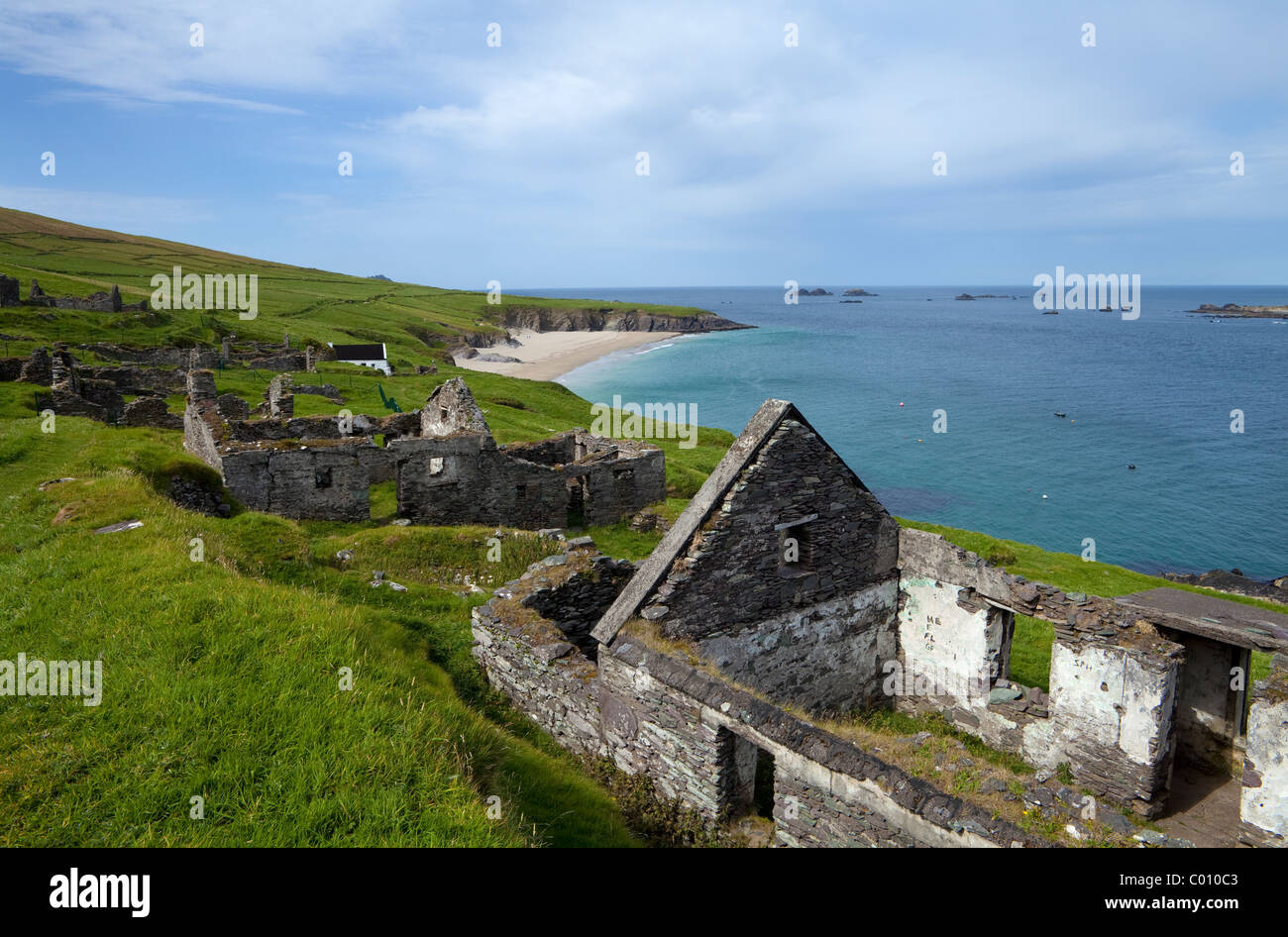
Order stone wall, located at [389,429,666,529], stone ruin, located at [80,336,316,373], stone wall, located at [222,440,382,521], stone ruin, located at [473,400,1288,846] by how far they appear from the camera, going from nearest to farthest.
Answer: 1. stone ruin, located at [473,400,1288,846]
2. stone wall, located at [222,440,382,521]
3. stone wall, located at [389,429,666,529]
4. stone ruin, located at [80,336,316,373]

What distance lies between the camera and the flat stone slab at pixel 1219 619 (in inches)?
501

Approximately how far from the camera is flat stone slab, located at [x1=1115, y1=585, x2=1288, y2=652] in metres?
12.7

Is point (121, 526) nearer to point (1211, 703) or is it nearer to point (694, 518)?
point (694, 518)

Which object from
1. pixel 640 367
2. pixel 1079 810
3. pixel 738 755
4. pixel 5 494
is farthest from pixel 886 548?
pixel 640 367

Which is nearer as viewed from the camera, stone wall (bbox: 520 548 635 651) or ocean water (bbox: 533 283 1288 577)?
stone wall (bbox: 520 548 635 651)

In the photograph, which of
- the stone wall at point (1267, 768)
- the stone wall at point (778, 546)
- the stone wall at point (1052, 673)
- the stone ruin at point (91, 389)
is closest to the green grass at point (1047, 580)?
the stone wall at point (1052, 673)

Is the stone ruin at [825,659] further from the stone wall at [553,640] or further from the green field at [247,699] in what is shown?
the green field at [247,699]

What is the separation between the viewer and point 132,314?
6600cm

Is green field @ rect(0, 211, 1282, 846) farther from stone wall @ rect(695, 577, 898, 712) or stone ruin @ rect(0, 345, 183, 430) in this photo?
stone ruin @ rect(0, 345, 183, 430)

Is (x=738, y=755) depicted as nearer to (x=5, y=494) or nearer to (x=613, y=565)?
(x=613, y=565)

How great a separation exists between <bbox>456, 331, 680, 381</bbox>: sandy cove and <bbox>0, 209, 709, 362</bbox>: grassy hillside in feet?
29.0

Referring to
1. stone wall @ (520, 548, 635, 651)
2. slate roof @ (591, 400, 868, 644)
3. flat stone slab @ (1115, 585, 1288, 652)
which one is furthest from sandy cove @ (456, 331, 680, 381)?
flat stone slab @ (1115, 585, 1288, 652)

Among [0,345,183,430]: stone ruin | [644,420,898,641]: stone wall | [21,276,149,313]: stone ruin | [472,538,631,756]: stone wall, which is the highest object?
[21,276,149,313]: stone ruin

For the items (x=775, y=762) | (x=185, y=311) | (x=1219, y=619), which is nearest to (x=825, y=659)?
→ (x=775, y=762)
